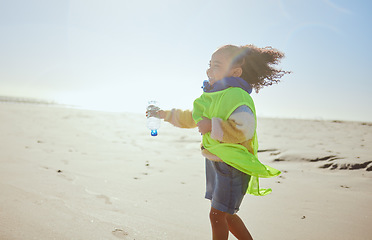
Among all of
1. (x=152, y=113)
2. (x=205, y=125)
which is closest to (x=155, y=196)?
(x=152, y=113)

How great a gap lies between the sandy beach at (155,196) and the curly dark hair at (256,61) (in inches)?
59.6

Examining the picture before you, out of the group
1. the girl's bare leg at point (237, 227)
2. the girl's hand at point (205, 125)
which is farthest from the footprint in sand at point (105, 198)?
the girl's hand at point (205, 125)

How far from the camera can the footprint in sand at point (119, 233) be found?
235 cm

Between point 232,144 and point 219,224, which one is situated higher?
point 232,144

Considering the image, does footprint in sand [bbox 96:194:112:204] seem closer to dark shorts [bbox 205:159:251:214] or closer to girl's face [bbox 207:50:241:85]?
dark shorts [bbox 205:159:251:214]

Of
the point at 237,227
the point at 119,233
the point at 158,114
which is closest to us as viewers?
the point at 237,227

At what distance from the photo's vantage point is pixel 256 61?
194cm

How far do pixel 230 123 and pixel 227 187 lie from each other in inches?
16.5

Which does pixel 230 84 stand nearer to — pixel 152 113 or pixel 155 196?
pixel 152 113

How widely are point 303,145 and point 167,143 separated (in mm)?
3589

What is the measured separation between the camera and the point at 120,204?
121 inches

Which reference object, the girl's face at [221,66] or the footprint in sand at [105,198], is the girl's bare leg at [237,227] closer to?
the girl's face at [221,66]

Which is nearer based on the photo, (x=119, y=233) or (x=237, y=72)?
(x=237, y=72)

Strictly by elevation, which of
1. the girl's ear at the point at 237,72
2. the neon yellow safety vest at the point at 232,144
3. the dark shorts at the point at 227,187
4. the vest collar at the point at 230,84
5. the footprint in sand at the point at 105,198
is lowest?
the footprint in sand at the point at 105,198
